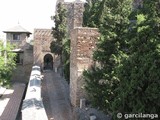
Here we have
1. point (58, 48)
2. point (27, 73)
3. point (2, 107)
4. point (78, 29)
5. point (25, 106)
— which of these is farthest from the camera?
point (27, 73)

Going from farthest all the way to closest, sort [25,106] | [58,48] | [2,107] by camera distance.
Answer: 1. [58,48]
2. [2,107]
3. [25,106]

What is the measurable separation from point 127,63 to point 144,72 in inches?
35.9

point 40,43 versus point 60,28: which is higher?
point 60,28

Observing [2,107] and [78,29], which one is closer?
[78,29]

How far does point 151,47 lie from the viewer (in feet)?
32.3

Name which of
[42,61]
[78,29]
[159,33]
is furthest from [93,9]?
[42,61]

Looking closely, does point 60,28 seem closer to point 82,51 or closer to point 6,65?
point 6,65

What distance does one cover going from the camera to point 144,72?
9.60 m

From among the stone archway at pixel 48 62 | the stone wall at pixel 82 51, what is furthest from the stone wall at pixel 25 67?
the stone wall at pixel 82 51

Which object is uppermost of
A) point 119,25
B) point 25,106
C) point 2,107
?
point 119,25

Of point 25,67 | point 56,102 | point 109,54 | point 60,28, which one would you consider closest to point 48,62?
point 25,67

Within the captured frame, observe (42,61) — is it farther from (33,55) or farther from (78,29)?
(78,29)

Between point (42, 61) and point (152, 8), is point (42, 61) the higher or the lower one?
the lower one

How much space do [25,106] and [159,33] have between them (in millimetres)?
6111
